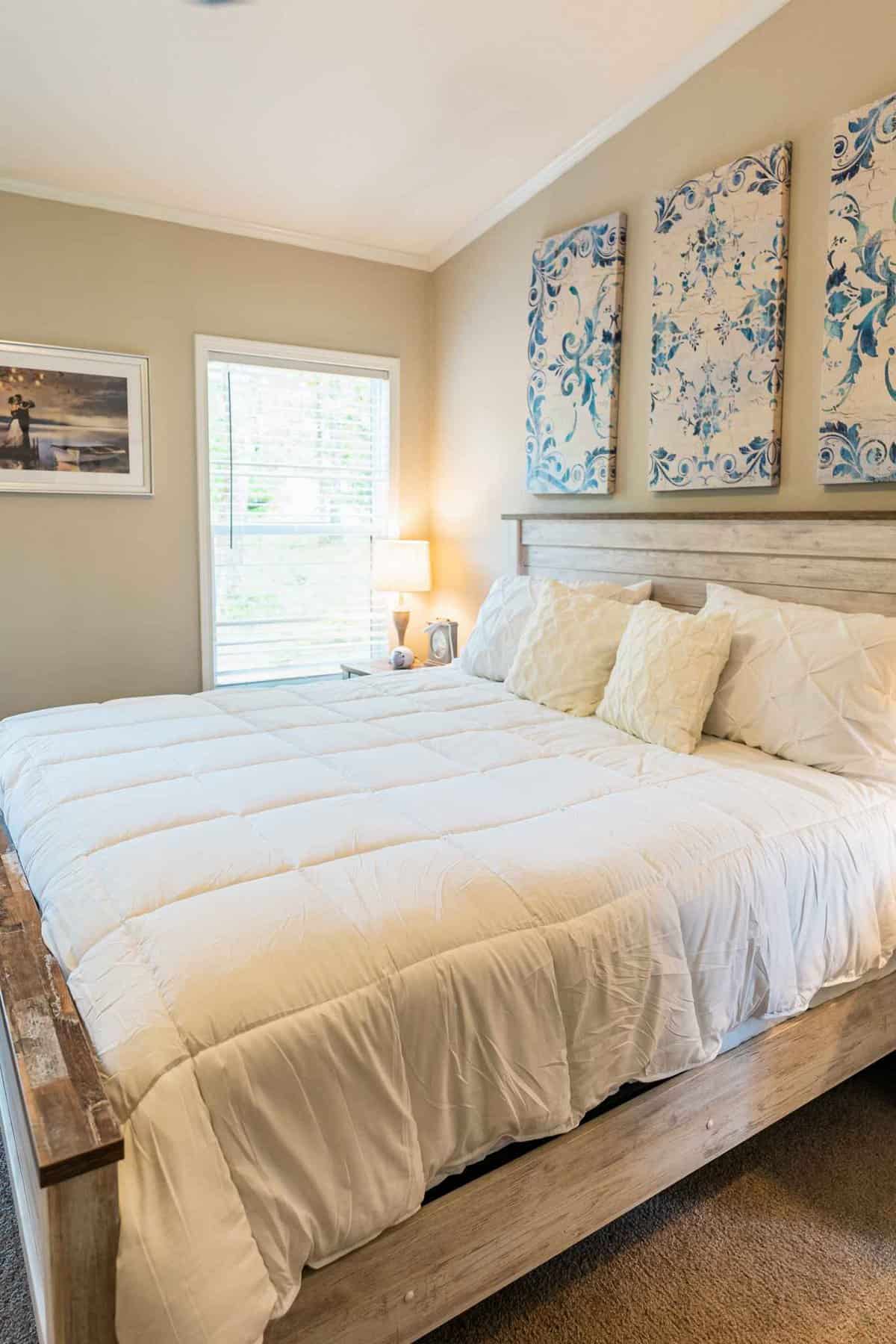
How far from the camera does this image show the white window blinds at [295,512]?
399 cm

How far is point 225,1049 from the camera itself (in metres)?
1.13

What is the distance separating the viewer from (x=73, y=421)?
3539 millimetres

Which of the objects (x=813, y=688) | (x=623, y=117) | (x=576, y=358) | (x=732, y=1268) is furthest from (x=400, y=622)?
(x=732, y=1268)

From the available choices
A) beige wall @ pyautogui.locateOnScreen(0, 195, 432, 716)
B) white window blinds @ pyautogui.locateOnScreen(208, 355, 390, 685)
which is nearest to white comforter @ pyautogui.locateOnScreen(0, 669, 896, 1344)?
beige wall @ pyautogui.locateOnScreen(0, 195, 432, 716)

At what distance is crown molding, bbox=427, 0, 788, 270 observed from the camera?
2.74 m

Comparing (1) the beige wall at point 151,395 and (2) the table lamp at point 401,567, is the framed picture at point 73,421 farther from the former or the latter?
(2) the table lamp at point 401,567

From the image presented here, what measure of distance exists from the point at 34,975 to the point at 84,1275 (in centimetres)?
44

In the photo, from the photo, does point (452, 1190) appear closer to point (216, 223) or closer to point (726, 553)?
point (726, 553)

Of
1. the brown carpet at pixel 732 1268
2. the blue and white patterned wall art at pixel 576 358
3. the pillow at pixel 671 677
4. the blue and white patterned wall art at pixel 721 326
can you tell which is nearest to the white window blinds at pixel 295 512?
the blue and white patterned wall art at pixel 576 358

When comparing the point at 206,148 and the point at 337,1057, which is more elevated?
the point at 206,148

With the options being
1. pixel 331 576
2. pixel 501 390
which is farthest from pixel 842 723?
pixel 331 576

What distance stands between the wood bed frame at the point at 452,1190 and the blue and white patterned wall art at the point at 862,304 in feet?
0.71

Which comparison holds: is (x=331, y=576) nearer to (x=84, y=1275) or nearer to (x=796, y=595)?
(x=796, y=595)

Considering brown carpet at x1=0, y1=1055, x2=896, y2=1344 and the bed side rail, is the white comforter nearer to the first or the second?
the bed side rail
